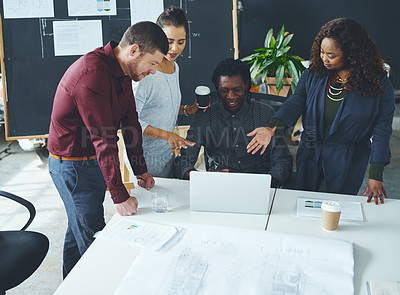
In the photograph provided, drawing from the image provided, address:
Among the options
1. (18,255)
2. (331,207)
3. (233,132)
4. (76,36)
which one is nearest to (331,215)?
(331,207)

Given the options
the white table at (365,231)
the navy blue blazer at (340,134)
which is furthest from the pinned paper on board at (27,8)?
the white table at (365,231)

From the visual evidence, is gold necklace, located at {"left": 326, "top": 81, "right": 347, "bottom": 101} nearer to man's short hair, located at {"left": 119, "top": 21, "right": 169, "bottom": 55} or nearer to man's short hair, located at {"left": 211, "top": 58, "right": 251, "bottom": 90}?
man's short hair, located at {"left": 211, "top": 58, "right": 251, "bottom": 90}

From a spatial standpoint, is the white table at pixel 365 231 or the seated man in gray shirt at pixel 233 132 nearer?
the white table at pixel 365 231

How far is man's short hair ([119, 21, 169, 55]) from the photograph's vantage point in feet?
5.86

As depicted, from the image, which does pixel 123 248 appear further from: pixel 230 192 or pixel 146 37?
pixel 146 37

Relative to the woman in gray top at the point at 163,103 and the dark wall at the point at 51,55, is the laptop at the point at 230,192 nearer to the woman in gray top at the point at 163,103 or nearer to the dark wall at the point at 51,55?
the woman in gray top at the point at 163,103

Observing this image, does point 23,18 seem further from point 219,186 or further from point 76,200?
point 219,186

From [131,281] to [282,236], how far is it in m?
0.56

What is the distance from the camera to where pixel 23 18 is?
9.92 ft

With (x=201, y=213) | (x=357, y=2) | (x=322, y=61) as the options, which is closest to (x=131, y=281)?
(x=201, y=213)

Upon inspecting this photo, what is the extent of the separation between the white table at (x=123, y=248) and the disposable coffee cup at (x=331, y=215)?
23 cm

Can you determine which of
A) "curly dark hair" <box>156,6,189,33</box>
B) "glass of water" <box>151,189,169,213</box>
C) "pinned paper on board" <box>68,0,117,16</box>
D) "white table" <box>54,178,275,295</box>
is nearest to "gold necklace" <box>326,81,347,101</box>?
"white table" <box>54,178,275,295</box>

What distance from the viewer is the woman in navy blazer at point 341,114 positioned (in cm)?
208

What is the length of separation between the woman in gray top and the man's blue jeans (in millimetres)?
391
